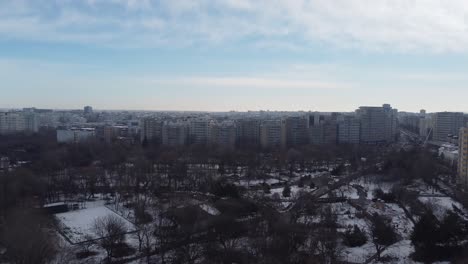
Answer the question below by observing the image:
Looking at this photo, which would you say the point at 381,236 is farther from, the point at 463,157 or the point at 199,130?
the point at 199,130

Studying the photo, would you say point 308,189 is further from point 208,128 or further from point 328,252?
point 208,128

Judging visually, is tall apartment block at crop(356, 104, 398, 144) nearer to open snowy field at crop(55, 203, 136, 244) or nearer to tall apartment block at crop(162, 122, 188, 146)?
tall apartment block at crop(162, 122, 188, 146)

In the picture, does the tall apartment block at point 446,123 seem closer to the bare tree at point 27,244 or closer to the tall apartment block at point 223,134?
the tall apartment block at point 223,134

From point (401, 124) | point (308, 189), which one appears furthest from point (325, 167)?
point (401, 124)

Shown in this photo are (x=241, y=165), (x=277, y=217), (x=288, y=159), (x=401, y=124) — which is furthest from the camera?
(x=401, y=124)

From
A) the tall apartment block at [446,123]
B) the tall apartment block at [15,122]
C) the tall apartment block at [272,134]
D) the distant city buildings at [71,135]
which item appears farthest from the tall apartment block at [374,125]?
the tall apartment block at [15,122]

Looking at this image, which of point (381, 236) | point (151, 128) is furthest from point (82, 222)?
point (151, 128)
